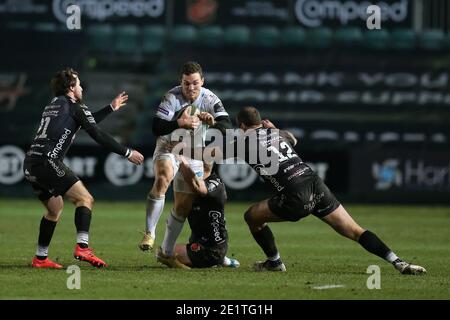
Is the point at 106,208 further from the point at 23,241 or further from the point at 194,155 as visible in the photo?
the point at 194,155

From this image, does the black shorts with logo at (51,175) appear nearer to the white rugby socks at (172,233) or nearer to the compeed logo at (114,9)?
the white rugby socks at (172,233)

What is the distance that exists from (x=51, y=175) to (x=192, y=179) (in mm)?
1486

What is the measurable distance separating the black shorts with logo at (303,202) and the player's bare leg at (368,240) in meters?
0.10

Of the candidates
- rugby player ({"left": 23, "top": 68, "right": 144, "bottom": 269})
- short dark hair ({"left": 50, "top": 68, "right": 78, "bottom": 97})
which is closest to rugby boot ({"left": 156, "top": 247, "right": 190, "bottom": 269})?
rugby player ({"left": 23, "top": 68, "right": 144, "bottom": 269})

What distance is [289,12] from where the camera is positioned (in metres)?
26.9

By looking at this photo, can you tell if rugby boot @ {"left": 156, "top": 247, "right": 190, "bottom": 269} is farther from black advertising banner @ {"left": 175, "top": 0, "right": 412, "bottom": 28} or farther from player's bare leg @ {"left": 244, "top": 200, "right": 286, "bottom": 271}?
black advertising banner @ {"left": 175, "top": 0, "right": 412, "bottom": 28}

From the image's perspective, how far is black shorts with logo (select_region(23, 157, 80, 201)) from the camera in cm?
1107

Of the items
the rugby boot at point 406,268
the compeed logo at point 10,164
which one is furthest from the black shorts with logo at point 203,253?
the compeed logo at point 10,164

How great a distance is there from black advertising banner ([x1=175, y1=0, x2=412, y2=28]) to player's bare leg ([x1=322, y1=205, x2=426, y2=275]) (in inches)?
647

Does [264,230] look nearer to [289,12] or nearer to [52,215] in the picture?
[52,215]

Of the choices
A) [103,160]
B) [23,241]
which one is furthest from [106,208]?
[23,241]

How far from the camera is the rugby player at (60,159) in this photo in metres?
11.1

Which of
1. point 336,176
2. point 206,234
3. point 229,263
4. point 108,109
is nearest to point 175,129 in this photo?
point 108,109
